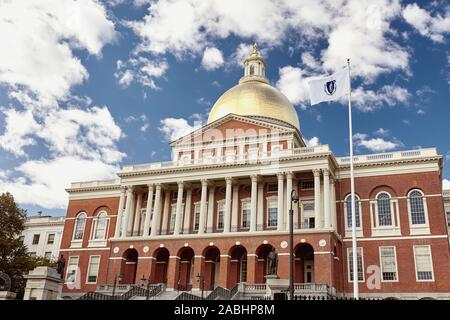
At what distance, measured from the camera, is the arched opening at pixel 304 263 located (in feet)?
153

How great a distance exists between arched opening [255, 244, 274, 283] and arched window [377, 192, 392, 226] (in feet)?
38.4

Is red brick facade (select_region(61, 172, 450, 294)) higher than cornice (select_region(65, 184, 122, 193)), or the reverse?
cornice (select_region(65, 184, 122, 193))

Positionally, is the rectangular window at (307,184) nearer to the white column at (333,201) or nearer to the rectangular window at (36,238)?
the white column at (333,201)

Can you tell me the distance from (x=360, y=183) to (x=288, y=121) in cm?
1437

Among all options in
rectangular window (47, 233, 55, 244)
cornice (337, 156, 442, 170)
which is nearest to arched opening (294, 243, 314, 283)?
cornice (337, 156, 442, 170)

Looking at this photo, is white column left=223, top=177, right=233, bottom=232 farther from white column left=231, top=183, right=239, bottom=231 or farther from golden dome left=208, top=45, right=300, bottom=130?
golden dome left=208, top=45, right=300, bottom=130

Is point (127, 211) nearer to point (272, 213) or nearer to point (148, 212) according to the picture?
point (148, 212)

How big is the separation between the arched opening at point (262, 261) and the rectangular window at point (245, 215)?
396 centimetres

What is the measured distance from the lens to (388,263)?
149ft

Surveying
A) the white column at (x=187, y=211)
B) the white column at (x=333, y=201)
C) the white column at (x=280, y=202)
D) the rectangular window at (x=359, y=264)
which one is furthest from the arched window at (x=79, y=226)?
the rectangular window at (x=359, y=264)

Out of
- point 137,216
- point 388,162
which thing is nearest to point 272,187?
point 388,162

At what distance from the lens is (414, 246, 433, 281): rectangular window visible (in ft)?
142

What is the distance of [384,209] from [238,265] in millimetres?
16384
